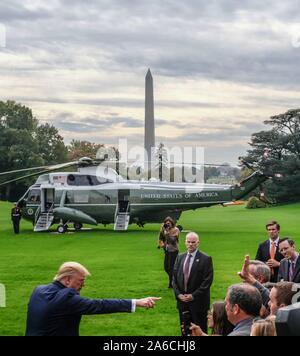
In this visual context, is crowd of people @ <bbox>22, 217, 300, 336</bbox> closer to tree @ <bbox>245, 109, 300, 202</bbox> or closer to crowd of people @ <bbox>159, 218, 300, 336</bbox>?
crowd of people @ <bbox>159, 218, 300, 336</bbox>

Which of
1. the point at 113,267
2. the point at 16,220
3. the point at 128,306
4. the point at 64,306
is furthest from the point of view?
the point at 16,220

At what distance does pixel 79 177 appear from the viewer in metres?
30.5

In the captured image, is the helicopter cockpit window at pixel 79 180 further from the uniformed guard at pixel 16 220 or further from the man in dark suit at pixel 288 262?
the man in dark suit at pixel 288 262

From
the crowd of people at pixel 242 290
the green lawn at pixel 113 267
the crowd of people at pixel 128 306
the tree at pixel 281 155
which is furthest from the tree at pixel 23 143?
the crowd of people at pixel 128 306

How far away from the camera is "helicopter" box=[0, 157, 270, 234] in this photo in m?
29.4

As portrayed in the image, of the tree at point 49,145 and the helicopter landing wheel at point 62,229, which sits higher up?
the tree at point 49,145

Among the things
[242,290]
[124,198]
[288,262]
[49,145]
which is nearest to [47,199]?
[124,198]

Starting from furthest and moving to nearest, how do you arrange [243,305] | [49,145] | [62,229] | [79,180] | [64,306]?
1. [49,145]
2. [79,180]
3. [62,229]
4. [64,306]
5. [243,305]

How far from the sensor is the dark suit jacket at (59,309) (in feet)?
17.2

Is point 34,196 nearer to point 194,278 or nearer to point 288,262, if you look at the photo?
point 194,278

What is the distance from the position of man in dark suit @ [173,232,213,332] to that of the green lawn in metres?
1.54

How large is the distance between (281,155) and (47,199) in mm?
44792

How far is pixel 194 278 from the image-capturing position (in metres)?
8.38
